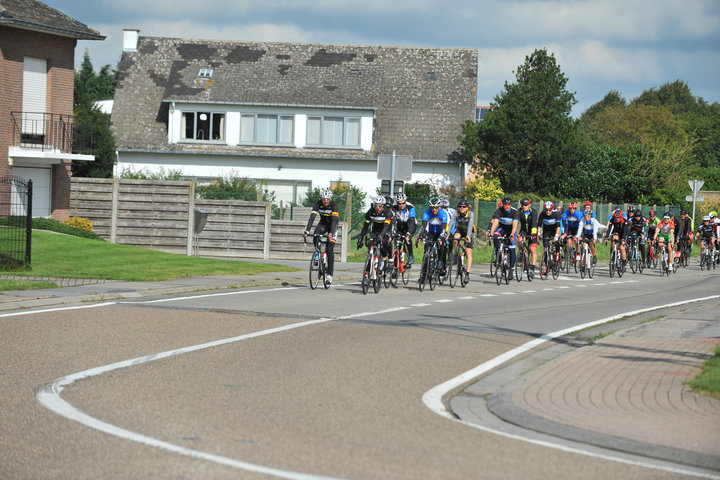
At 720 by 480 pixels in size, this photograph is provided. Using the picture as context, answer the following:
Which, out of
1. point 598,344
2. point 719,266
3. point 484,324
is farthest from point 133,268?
point 719,266

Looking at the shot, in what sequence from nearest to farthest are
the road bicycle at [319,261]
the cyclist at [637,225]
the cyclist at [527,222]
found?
the road bicycle at [319,261] < the cyclist at [527,222] < the cyclist at [637,225]

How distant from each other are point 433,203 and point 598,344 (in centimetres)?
893

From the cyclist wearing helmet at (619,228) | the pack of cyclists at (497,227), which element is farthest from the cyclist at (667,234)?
the cyclist wearing helmet at (619,228)

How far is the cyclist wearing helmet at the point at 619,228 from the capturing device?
2697cm

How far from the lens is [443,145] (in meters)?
46.0

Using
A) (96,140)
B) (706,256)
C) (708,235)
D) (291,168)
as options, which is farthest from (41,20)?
(706,256)

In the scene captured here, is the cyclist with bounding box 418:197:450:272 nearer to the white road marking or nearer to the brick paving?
the white road marking

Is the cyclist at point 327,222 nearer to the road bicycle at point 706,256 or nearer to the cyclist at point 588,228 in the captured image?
the cyclist at point 588,228

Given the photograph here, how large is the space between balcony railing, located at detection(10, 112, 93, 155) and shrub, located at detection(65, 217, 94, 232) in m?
3.55

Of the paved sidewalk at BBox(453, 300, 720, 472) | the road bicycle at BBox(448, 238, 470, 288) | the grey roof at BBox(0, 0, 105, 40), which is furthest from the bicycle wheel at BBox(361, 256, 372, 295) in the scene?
the grey roof at BBox(0, 0, 105, 40)

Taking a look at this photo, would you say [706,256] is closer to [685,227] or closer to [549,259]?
[685,227]

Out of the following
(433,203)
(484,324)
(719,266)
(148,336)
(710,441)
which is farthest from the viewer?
(719,266)

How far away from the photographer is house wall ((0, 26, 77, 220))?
29.6 metres

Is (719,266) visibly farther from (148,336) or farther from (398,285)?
(148,336)
